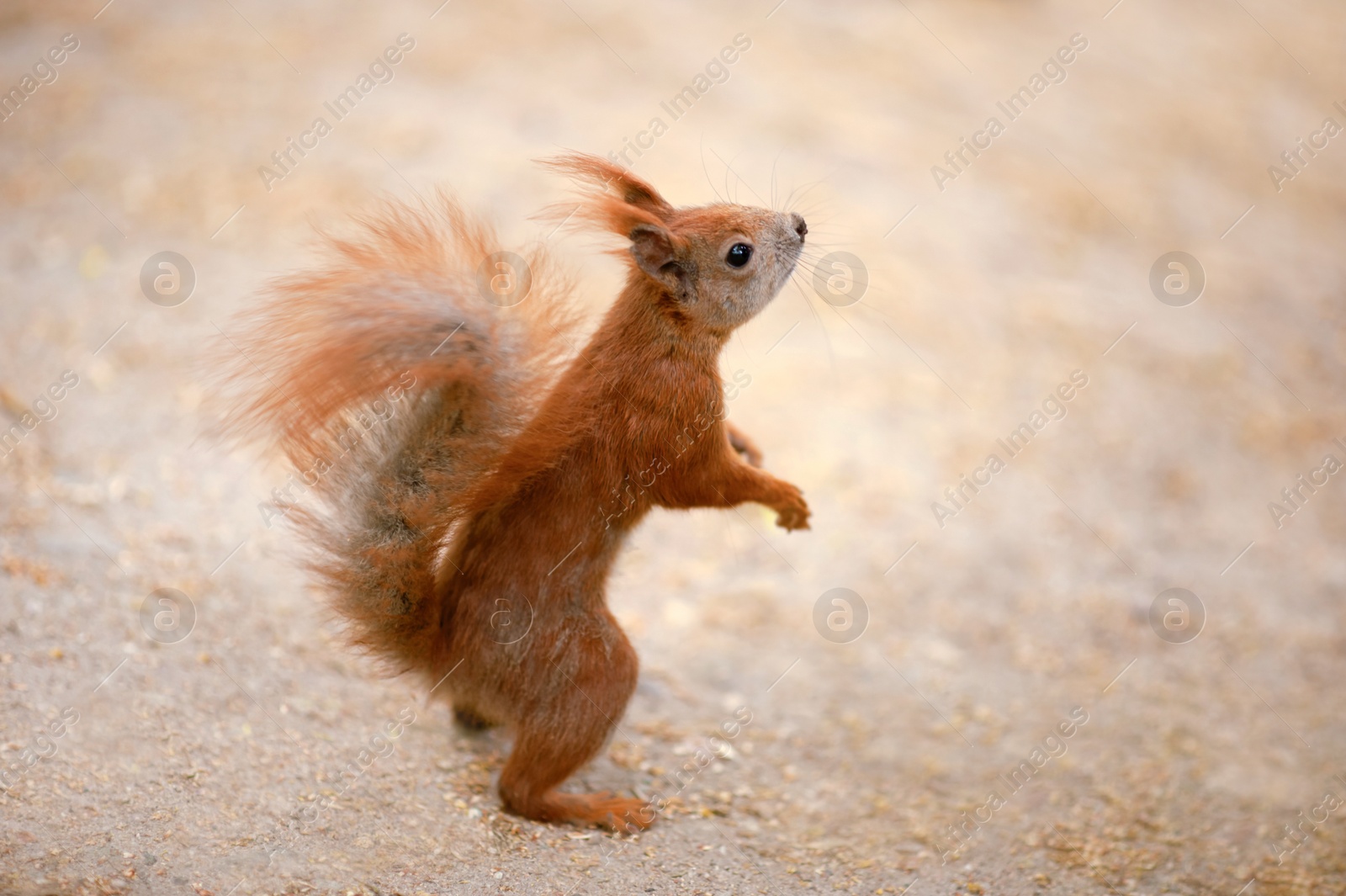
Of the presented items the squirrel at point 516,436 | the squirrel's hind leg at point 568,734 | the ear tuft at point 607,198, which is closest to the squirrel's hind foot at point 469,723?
the squirrel at point 516,436

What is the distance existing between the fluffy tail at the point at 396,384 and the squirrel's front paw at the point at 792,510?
99 centimetres

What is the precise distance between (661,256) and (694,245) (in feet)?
0.44

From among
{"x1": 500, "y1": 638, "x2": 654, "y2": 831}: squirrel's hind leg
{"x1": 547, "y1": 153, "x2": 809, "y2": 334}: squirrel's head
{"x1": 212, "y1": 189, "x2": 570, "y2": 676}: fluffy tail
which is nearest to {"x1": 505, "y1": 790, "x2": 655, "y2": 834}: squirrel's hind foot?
{"x1": 500, "y1": 638, "x2": 654, "y2": 831}: squirrel's hind leg

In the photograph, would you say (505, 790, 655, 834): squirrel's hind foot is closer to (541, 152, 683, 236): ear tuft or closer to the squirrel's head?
the squirrel's head

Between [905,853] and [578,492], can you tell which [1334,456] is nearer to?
[905,853]

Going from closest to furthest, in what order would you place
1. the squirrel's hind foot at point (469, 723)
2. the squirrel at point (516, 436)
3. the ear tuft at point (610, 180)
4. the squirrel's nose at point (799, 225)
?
the squirrel at point (516, 436) < the ear tuft at point (610, 180) < the squirrel's nose at point (799, 225) < the squirrel's hind foot at point (469, 723)

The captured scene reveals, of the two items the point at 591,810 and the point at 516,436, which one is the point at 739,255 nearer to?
the point at 516,436

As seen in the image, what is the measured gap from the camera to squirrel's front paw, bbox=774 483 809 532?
3799 mm

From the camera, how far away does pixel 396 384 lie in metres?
2.99

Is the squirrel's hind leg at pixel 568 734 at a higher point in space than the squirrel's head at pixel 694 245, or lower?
lower

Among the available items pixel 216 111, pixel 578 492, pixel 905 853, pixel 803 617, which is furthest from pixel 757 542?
pixel 216 111

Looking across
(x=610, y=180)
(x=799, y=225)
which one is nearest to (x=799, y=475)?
(x=799, y=225)

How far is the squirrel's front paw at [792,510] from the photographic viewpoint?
12.5ft

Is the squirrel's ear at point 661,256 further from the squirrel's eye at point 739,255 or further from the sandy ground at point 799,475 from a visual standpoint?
the sandy ground at point 799,475
